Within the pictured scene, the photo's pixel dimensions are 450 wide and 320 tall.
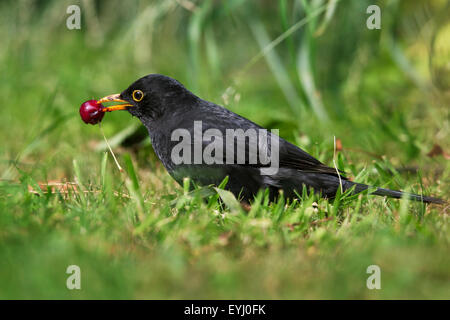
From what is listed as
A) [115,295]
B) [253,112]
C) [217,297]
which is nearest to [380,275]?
[217,297]

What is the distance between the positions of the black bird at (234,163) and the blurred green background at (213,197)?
127 millimetres

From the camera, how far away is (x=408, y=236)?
227 centimetres

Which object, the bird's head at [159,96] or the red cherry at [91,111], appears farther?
the red cherry at [91,111]

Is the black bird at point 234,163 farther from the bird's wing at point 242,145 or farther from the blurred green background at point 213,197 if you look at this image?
the blurred green background at point 213,197

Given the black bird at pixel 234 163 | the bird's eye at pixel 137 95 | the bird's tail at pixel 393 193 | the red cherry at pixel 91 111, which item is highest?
the bird's eye at pixel 137 95

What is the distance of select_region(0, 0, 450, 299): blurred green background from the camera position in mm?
1915

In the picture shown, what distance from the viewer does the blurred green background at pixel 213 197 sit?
1.92 m

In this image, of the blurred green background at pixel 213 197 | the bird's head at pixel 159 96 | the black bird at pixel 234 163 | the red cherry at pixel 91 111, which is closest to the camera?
the blurred green background at pixel 213 197

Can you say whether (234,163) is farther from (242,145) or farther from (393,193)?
(393,193)

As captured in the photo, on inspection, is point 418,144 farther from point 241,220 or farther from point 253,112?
point 241,220

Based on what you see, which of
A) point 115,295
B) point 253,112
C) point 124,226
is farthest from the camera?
point 253,112

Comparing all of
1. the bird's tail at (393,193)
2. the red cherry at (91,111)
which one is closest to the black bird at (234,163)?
the bird's tail at (393,193)

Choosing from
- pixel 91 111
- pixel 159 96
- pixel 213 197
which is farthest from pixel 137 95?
pixel 213 197
